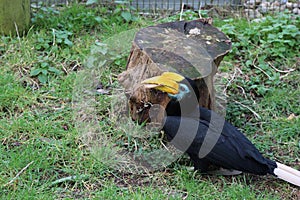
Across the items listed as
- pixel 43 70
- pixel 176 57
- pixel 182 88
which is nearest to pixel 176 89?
pixel 182 88

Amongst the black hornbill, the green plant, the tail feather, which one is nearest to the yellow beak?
the black hornbill

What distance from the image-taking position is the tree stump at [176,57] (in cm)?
351

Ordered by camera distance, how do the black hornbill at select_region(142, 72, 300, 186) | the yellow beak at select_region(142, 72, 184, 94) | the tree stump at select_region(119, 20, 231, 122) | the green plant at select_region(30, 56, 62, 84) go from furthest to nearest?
the green plant at select_region(30, 56, 62, 84)
the tree stump at select_region(119, 20, 231, 122)
the yellow beak at select_region(142, 72, 184, 94)
the black hornbill at select_region(142, 72, 300, 186)

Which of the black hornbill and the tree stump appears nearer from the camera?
the black hornbill

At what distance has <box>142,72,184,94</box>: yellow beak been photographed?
333 centimetres

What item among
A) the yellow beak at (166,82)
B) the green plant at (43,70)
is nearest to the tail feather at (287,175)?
the yellow beak at (166,82)

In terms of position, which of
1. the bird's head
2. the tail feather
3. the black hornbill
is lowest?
the tail feather

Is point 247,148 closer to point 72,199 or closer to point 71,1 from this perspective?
point 72,199

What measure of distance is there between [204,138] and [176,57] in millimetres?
639

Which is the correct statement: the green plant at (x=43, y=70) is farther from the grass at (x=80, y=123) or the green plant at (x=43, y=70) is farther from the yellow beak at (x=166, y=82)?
the yellow beak at (x=166, y=82)

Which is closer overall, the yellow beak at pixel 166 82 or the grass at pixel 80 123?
the grass at pixel 80 123

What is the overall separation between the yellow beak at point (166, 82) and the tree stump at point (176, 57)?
0.09m

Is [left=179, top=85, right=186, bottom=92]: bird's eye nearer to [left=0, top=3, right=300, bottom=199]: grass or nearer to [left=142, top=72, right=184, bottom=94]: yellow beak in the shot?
[left=142, top=72, right=184, bottom=94]: yellow beak

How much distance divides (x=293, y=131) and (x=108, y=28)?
1.93m
